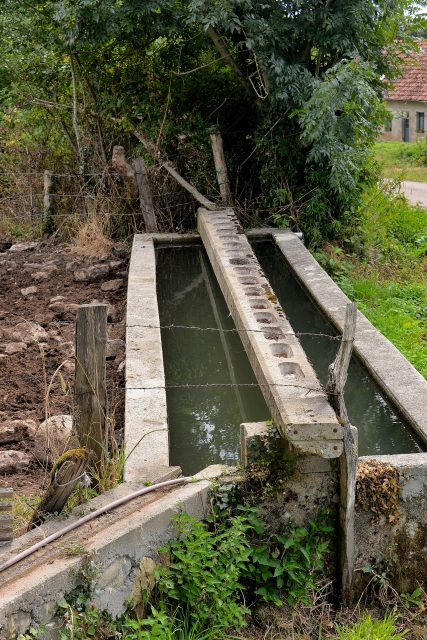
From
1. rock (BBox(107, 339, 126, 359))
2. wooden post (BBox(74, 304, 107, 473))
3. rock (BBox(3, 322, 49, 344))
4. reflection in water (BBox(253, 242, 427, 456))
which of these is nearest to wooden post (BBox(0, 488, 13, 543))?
wooden post (BBox(74, 304, 107, 473))

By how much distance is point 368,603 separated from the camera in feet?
13.8

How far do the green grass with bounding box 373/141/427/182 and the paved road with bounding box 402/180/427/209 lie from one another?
95 cm

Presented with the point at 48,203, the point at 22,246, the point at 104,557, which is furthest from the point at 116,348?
the point at 48,203

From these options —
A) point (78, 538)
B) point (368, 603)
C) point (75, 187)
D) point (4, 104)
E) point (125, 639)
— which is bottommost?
point (368, 603)

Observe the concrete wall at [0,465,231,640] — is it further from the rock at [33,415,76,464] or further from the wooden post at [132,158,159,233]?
the wooden post at [132,158,159,233]

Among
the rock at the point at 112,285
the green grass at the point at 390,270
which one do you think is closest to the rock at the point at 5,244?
the rock at the point at 112,285

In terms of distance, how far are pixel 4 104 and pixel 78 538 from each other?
11.2m

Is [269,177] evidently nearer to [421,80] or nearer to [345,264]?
[345,264]

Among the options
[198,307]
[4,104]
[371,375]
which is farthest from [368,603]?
[4,104]

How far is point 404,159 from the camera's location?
2547 centimetres

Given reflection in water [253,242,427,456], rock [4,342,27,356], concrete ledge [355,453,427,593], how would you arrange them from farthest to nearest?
rock [4,342,27,356] → reflection in water [253,242,427,456] → concrete ledge [355,453,427,593]

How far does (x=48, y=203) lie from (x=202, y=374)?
19.8 feet

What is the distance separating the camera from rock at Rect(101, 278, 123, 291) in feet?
29.3

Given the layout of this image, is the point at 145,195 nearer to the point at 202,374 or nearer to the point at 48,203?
the point at 48,203
